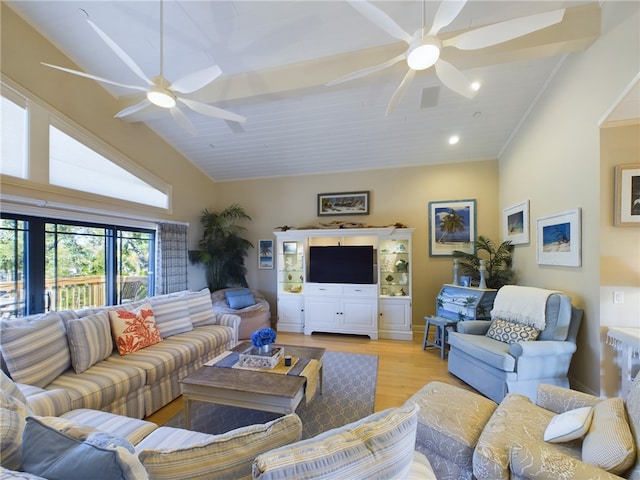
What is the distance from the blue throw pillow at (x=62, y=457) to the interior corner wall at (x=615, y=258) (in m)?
3.42

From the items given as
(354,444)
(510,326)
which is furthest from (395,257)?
(354,444)

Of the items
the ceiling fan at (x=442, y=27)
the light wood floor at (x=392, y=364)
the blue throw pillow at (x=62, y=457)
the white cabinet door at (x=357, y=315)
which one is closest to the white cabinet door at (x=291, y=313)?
the light wood floor at (x=392, y=364)

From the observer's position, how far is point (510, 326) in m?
2.89

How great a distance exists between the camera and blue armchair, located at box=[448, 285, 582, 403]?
7.95 ft

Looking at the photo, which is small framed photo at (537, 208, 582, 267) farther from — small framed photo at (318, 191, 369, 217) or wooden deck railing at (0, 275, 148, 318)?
wooden deck railing at (0, 275, 148, 318)

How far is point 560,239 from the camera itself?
114 inches

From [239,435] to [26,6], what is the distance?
4043mm

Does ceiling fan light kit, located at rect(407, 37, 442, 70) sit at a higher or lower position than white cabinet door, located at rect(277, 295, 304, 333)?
higher

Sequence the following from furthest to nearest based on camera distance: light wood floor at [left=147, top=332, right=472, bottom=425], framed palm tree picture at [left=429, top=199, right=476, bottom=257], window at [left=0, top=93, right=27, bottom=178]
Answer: framed palm tree picture at [left=429, top=199, right=476, bottom=257] → light wood floor at [left=147, top=332, right=472, bottom=425] → window at [left=0, top=93, right=27, bottom=178]

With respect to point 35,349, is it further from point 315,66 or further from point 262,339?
point 315,66

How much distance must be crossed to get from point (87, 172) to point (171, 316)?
2049 mm

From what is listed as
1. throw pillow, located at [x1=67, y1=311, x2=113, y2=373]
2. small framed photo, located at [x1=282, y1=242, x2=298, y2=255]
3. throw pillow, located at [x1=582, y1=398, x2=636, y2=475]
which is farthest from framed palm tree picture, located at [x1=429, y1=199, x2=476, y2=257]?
throw pillow, located at [x1=67, y1=311, x2=113, y2=373]

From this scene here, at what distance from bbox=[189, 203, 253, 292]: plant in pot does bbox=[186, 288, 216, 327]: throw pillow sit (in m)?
1.58

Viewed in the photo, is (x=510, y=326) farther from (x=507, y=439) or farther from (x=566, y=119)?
(x=566, y=119)
